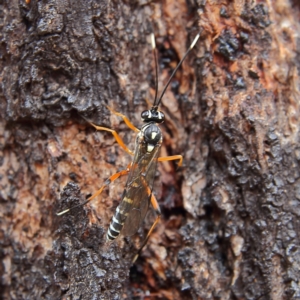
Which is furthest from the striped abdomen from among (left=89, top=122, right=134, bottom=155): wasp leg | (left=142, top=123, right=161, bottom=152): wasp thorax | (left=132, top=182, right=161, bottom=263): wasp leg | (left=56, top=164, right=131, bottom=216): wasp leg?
(left=142, top=123, right=161, bottom=152): wasp thorax

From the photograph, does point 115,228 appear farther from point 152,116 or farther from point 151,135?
point 152,116

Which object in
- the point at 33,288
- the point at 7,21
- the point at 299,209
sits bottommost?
the point at 33,288

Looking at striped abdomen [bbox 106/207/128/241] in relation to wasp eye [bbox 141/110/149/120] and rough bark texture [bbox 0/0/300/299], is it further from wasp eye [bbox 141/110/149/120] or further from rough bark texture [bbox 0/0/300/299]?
wasp eye [bbox 141/110/149/120]

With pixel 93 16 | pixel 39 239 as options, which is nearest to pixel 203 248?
pixel 39 239

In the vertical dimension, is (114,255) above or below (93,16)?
below

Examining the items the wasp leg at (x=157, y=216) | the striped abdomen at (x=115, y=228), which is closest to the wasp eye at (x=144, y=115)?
the wasp leg at (x=157, y=216)

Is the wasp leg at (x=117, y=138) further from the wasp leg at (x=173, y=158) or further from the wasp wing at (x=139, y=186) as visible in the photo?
the wasp leg at (x=173, y=158)

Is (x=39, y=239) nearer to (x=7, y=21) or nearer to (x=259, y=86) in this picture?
(x=7, y=21)

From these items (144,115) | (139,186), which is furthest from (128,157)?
(144,115)
